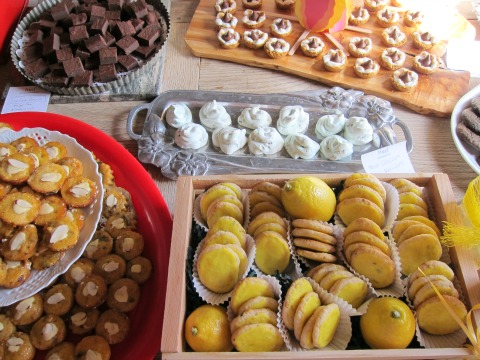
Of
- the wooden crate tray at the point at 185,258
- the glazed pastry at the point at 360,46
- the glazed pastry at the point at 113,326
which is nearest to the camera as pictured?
the wooden crate tray at the point at 185,258

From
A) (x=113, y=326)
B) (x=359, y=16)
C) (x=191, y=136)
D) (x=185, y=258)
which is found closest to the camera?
(x=185, y=258)

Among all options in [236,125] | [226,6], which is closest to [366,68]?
[236,125]

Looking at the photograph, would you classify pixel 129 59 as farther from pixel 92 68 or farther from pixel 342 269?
pixel 342 269

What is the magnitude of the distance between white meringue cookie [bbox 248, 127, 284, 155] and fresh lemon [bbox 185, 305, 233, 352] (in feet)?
2.26

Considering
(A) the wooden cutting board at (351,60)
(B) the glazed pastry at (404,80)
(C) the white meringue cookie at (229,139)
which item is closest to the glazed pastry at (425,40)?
(A) the wooden cutting board at (351,60)

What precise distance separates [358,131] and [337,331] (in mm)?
771

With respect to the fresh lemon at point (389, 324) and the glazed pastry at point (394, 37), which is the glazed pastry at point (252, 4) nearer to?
the glazed pastry at point (394, 37)

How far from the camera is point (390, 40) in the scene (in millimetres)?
1617

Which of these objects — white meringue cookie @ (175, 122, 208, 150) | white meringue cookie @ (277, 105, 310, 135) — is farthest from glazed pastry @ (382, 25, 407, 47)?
white meringue cookie @ (175, 122, 208, 150)

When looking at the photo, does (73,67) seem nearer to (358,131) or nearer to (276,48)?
(276,48)

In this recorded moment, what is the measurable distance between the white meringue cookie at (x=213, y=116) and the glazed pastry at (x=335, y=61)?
1.44ft

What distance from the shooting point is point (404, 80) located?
4.92ft

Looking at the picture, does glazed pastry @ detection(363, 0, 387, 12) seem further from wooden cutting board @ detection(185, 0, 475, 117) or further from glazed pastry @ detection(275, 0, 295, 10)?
glazed pastry @ detection(275, 0, 295, 10)

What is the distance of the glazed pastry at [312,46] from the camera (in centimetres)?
159
